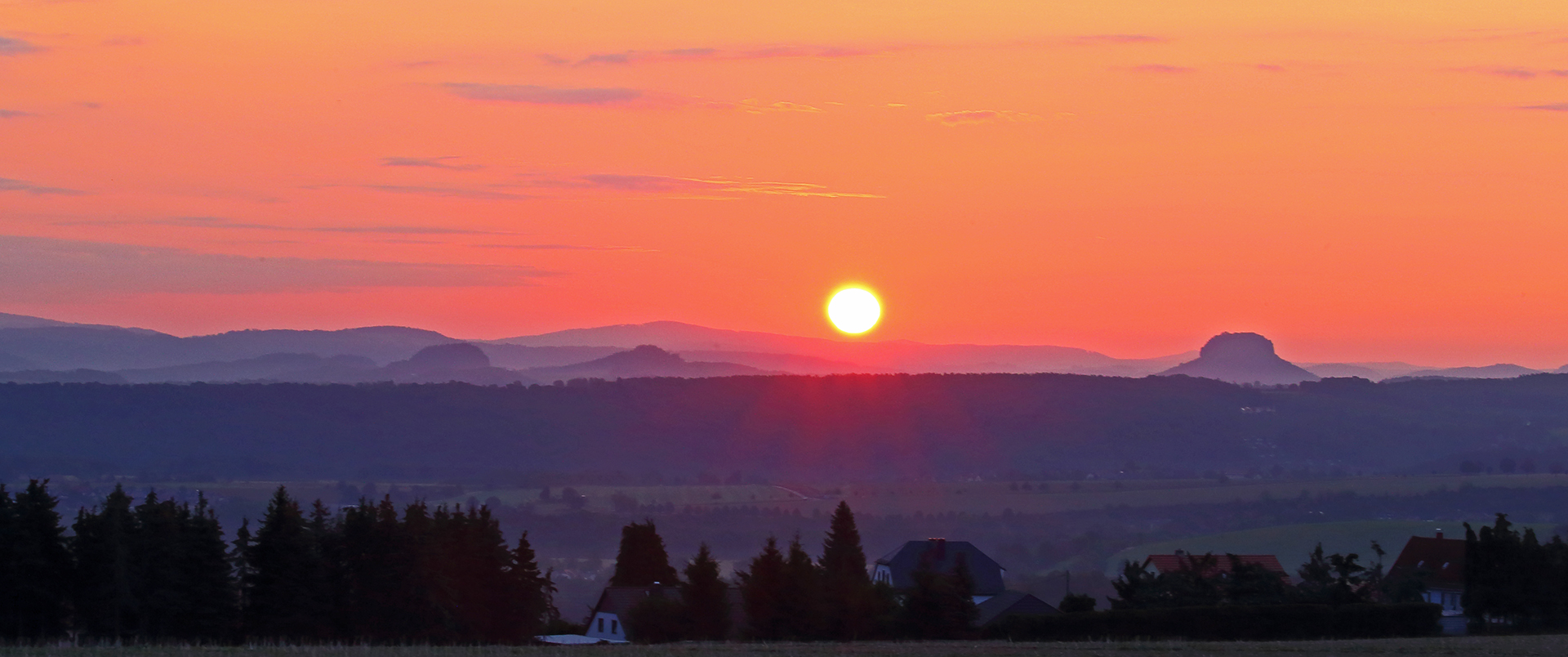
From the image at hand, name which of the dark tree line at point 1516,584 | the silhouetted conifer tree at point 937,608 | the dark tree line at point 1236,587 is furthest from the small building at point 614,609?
the dark tree line at point 1516,584

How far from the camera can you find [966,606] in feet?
166

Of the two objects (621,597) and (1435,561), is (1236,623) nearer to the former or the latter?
(621,597)

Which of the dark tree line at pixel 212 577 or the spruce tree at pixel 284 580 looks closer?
the dark tree line at pixel 212 577

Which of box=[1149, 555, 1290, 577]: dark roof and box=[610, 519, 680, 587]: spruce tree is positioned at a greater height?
box=[1149, 555, 1290, 577]: dark roof

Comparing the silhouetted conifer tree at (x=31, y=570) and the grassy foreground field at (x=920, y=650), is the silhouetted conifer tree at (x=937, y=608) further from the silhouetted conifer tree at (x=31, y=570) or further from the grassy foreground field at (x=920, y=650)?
the silhouetted conifer tree at (x=31, y=570)

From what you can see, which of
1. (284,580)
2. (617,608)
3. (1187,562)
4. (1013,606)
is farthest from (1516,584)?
(284,580)

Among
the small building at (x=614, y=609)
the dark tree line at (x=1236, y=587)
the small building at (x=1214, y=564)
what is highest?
the small building at (x=1214, y=564)

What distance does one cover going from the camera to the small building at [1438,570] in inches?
2731

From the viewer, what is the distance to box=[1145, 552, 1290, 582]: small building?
191ft

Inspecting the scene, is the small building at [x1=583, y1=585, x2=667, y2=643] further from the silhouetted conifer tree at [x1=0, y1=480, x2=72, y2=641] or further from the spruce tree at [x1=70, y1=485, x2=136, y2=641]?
the silhouetted conifer tree at [x1=0, y1=480, x2=72, y2=641]

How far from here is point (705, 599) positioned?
53719 millimetres

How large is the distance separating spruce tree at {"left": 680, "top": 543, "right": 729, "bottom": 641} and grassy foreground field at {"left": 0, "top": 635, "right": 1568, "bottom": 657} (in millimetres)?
16585

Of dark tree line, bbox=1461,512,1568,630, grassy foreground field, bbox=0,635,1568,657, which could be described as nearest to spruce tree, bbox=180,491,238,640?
grassy foreground field, bbox=0,635,1568,657

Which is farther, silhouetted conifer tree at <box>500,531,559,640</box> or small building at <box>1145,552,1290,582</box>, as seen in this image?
small building at <box>1145,552,1290,582</box>
